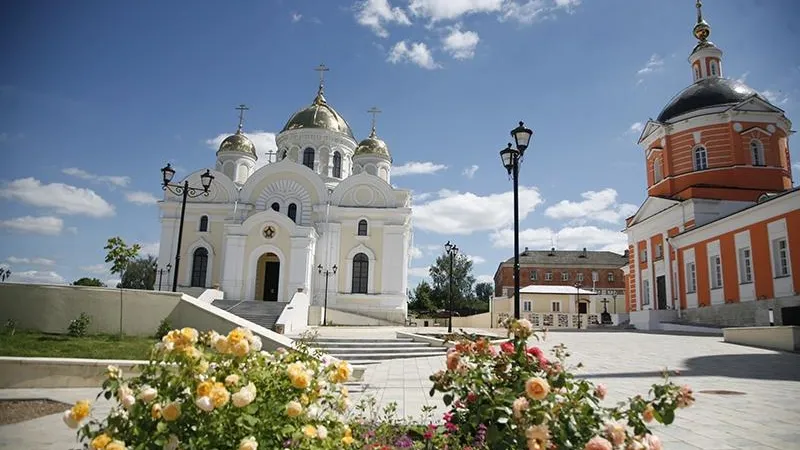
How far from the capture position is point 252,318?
2375cm

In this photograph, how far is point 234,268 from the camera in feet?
101

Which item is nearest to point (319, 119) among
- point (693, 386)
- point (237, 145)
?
point (237, 145)

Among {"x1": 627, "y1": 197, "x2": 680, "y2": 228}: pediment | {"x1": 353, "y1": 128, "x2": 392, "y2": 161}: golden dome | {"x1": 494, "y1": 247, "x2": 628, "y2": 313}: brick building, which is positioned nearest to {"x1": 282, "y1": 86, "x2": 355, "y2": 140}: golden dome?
{"x1": 353, "y1": 128, "x2": 392, "y2": 161}: golden dome

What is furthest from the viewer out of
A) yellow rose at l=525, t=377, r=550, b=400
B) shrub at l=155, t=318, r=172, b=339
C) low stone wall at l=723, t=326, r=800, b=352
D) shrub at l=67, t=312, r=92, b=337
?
low stone wall at l=723, t=326, r=800, b=352

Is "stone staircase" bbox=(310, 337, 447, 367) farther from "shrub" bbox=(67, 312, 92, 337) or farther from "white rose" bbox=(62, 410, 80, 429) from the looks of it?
"white rose" bbox=(62, 410, 80, 429)

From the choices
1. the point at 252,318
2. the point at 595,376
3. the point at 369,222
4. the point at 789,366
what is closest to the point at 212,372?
the point at 595,376

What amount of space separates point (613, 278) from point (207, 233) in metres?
53.8

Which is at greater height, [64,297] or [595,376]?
[64,297]

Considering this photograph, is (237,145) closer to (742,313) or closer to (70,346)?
(70,346)

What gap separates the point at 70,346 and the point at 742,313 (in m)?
27.3

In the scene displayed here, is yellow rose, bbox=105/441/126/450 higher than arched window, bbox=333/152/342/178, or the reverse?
arched window, bbox=333/152/342/178

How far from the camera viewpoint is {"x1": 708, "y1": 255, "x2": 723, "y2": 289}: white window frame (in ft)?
89.9

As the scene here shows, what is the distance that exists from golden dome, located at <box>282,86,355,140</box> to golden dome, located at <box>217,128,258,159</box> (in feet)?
10.1

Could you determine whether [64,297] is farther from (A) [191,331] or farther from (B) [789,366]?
(B) [789,366]
